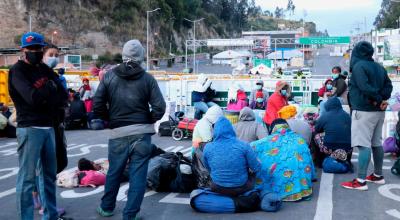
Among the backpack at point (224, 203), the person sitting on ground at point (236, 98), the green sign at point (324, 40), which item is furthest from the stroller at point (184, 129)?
the green sign at point (324, 40)

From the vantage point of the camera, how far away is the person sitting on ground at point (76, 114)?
1572 centimetres

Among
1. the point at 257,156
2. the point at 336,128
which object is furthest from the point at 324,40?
the point at 257,156

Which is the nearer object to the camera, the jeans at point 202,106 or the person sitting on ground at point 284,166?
the person sitting on ground at point 284,166

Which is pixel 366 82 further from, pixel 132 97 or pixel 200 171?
pixel 132 97

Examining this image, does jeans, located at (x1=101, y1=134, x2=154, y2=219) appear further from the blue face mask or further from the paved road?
the blue face mask

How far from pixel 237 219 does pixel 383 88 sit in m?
2.95

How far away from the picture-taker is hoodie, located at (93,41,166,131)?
18.4 ft

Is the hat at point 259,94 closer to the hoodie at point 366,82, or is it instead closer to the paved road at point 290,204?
the paved road at point 290,204

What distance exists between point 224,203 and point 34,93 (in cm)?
260

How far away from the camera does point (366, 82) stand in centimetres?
694

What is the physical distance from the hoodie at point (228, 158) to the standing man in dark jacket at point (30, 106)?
1.99 metres

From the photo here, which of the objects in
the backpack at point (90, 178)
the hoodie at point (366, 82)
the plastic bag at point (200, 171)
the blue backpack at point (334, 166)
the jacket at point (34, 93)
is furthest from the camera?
the blue backpack at point (334, 166)

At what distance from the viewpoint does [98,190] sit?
7.33 m

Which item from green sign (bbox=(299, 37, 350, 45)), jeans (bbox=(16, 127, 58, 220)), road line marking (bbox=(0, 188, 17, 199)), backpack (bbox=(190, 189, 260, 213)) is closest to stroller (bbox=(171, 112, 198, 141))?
road line marking (bbox=(0, 188, 17, 199))
